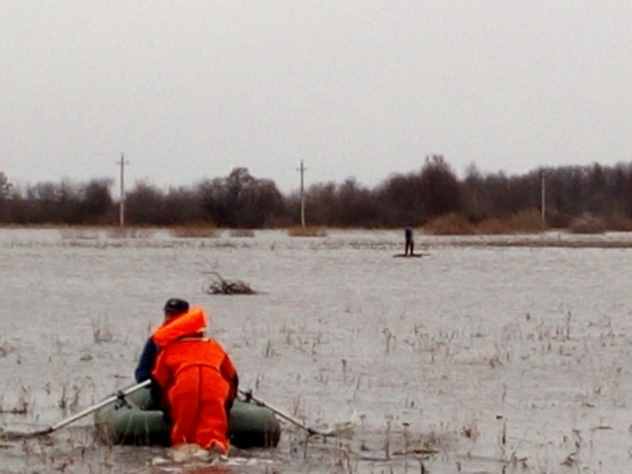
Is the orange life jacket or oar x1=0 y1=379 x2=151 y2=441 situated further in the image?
oar x1=0 y1=379 x2=151 y2=441

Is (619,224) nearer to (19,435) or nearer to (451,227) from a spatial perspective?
(451,227)

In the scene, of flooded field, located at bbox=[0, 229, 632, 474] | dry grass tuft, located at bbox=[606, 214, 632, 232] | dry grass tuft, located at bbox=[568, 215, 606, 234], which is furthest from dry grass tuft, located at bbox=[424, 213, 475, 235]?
flooded field, located at bbox=[0, 229, 632, 474]

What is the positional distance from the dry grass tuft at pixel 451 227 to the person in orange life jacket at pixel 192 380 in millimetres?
84545

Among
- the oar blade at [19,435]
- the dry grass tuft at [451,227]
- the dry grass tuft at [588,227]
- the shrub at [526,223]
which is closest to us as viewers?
the oar blade at [19,435]

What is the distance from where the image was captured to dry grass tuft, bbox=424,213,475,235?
95.1m

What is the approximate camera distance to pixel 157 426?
10430 mm

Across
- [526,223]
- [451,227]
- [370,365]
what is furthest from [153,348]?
[526,223]

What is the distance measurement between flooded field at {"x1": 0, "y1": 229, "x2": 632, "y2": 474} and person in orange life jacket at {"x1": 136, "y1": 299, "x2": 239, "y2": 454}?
0.27 metres

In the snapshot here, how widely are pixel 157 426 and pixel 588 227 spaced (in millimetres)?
91497

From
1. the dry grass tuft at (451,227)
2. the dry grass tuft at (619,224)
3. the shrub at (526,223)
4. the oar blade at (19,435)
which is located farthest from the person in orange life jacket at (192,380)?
the dry grass tuft at (619,224)

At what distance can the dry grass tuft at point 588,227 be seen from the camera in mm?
98000

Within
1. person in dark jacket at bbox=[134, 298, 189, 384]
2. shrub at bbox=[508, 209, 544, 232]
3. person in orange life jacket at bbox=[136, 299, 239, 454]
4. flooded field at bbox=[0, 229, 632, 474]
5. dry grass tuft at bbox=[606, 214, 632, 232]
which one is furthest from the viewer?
dry grass tuft at bbox=[606, 214, 632, 232]

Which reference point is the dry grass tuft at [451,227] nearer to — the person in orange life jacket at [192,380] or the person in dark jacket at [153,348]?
the person in dark jacket at [153,348]

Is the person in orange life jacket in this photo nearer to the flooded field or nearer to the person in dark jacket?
the person in dark jacket
